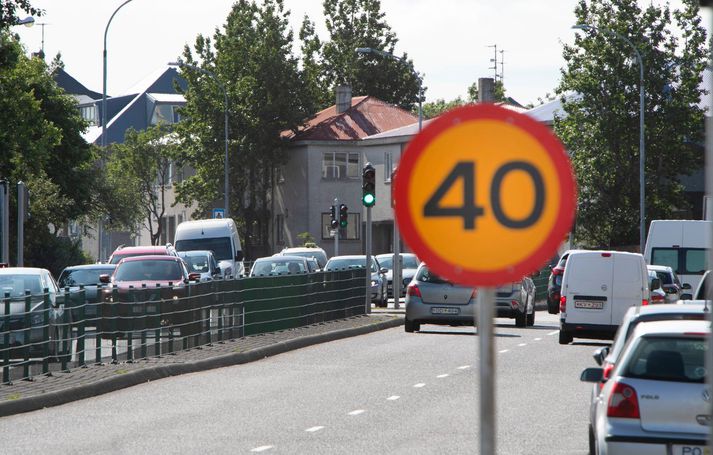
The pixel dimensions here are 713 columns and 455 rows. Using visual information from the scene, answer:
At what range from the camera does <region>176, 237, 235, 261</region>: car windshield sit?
4844 cm

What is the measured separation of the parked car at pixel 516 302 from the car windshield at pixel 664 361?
22.5 metres

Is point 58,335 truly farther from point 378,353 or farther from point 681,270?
point 681,270

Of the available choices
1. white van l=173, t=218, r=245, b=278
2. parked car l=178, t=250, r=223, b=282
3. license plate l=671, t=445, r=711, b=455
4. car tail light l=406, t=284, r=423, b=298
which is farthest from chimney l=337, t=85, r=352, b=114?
license plate l=671, t=445, r=711, b=455

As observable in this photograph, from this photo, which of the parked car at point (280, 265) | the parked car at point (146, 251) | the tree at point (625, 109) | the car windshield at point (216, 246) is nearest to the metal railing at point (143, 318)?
the parked car at point (146, 251)

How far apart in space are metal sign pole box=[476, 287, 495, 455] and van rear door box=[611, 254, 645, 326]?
76.2 feet

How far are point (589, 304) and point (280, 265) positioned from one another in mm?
14962

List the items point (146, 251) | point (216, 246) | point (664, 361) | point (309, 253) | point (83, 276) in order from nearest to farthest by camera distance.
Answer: point (664, 361)
point (83, 276)
point (146, 251)
point (216, 246)
point (309, 253)

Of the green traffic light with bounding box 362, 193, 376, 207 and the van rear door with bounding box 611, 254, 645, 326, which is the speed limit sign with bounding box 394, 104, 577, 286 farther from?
the green traffic light with bounding box 362, 193, 376, 207

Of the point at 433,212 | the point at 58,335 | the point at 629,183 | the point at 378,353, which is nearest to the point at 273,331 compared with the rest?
the point at 378,353

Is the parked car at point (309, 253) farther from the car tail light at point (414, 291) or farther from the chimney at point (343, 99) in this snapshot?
the chimney at point (343, 99)

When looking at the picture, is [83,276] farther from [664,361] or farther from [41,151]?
[664,361]

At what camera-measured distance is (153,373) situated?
20.5m

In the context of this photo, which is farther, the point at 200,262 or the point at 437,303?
the point at 200,262

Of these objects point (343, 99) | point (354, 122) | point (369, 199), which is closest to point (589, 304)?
point (369, 199)
